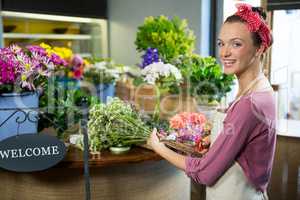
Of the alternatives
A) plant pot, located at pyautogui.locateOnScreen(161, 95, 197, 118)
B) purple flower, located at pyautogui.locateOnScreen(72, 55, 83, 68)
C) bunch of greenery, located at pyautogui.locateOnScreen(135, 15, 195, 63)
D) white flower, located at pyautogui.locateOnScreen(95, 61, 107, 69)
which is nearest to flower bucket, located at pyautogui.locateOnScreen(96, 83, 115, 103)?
white flower, located at pyautogui.locateOnScreen(95, 61, 107, 69)

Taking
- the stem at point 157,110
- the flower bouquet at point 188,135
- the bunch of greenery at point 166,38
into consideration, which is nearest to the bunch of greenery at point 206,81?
the bunch of greenery at point 166,38

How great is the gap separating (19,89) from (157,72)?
2.59ft

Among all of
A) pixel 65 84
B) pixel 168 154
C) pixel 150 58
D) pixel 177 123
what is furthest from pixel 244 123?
pixel 65 84

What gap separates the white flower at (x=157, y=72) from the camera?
195 cm

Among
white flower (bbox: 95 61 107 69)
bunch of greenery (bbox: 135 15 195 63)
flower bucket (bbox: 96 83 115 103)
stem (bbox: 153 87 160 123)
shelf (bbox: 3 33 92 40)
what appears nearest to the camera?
stem (bbox: 153 87 160 123)

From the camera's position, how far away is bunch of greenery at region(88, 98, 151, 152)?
4.66 ft

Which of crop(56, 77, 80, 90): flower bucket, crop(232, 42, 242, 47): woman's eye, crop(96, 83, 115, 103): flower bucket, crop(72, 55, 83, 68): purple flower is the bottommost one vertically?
crop(96, 83, 115, 103): flower bucket

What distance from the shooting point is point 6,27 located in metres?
3.63

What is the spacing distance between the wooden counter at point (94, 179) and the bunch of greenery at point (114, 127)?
0.05 metres

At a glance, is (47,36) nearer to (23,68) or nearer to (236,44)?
(23,68)

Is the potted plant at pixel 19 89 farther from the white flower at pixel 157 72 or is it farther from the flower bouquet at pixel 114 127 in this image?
the white flower at pixel 157 72

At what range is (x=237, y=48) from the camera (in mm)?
1057

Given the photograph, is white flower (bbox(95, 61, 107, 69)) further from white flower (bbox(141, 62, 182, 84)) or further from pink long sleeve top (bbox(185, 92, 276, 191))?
pink long sleeve top (bbox(185, 92, 276, 191))

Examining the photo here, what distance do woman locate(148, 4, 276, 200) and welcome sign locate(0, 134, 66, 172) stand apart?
0.49 meters
